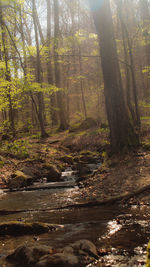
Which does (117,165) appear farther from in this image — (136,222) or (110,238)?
(110,238)

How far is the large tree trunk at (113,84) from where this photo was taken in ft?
28.6

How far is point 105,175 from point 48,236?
4055 millimetres

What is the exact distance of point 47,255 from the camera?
10.3 feet

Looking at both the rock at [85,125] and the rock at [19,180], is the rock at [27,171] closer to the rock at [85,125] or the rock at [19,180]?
the rock at [19,180]

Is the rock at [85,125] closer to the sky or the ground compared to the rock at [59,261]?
closer to the sky

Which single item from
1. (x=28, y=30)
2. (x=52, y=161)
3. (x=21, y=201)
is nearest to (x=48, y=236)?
(x=21, y=201)

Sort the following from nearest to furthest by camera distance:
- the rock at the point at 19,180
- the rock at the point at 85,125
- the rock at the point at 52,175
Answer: the rock at the point at 19,180, the rock at the point at 52,175, the rock at the point at 85,125

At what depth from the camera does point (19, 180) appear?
8.80m

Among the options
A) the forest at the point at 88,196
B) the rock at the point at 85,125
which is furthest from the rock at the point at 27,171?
the rock at the point at 85,125

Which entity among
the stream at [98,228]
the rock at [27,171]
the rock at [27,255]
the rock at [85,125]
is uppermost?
the rock at [85,125]

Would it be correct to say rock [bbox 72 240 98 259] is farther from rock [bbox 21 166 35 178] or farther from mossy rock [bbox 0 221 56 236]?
rock [bbox 21 166 35 178]

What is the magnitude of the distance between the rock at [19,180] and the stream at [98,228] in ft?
6.06

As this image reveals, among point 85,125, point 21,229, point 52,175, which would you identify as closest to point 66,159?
point 52,175

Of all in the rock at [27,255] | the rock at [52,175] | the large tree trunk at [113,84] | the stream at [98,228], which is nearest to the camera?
the rock at [27,255]
